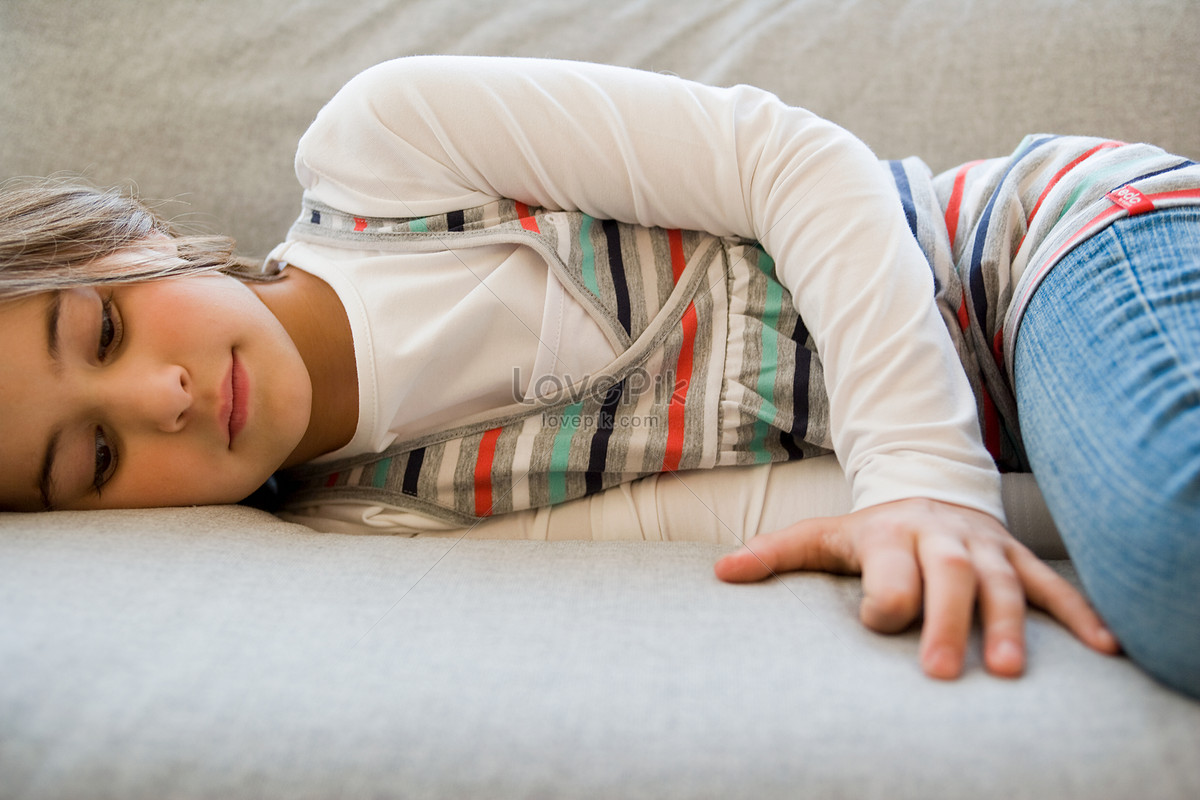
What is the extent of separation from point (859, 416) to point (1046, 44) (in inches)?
22.3

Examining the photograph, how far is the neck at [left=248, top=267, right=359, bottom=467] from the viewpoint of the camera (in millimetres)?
611

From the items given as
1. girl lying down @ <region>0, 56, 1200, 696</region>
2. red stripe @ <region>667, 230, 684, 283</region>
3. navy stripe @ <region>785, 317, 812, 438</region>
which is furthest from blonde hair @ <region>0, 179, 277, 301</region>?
navy stripe @ <region>785, 317, 812, 438</region>

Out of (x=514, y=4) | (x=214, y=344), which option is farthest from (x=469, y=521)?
(x=514, y=4)

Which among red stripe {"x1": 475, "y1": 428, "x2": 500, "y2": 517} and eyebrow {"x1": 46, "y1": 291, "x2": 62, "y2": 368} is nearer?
eyebrow {"x1": 46, "y1": 291, "x2": 62, "y2": 368}

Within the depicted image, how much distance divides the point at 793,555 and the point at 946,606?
0.10 m

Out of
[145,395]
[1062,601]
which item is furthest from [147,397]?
[1062,601]

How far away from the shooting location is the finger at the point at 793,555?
438mm

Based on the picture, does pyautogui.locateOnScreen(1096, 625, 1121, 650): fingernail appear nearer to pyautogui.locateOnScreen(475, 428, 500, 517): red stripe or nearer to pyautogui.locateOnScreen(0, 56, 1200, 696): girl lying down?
pyautogui.locateOnScreen(0, 56, 1200, 696): girl lying down

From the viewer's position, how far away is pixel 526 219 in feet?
2.06

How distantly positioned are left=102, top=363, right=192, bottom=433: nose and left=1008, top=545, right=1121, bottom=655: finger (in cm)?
53

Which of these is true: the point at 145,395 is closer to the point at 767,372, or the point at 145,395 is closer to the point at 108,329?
the point at 108,329

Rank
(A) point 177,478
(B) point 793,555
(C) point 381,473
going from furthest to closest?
1. (C) point 381,473
2. (A) point 177,478
3. (B) point 793,555

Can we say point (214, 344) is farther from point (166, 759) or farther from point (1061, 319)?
point (1061, 319)

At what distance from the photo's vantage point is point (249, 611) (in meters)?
0.40
